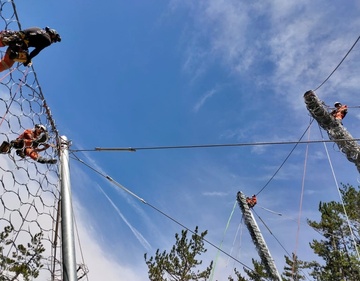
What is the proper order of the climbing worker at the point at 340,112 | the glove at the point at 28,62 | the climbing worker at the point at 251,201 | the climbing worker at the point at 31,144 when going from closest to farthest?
the glove at the point at 28,62
the climbing worker at the point at 31,144
the climbing worker at the point at 340,112
the climbing worker at the point at 251,201

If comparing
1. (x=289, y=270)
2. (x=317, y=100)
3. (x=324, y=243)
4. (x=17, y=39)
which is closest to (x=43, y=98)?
(x=17, y=39)

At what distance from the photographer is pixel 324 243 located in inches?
822

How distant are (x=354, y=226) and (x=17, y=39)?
21148 mm

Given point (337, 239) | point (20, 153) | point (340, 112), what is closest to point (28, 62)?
point (20, 153)

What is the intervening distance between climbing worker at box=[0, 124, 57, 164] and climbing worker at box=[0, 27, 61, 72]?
3.33 feet

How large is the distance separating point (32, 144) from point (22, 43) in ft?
5.40

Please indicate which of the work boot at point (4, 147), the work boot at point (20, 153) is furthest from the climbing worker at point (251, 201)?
the work boot at point (4, 147)

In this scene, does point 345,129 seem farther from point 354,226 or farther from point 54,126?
point 354,226

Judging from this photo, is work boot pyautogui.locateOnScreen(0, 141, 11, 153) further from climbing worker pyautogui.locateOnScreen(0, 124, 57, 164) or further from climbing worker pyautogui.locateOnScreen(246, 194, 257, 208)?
climbing worker pyautogui.locateOnScreen(246, 194, 257, 208)

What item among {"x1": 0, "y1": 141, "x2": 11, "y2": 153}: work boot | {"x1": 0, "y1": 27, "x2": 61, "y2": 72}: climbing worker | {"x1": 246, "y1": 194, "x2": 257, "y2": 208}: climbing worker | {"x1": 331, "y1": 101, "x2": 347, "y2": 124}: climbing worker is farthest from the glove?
{"x1": 246, "y1": 194, "x2": 257, "y2": 208}: climbing worker

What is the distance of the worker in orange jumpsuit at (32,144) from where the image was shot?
4.30m

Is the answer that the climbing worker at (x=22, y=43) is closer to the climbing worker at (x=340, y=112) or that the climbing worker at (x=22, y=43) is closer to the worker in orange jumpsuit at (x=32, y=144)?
the worker in orange jumpsuit at (x=32, y=144)

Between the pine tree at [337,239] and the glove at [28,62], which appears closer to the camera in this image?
the glove at [28,62]

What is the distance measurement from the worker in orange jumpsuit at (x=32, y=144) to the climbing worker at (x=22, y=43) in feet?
3.33
